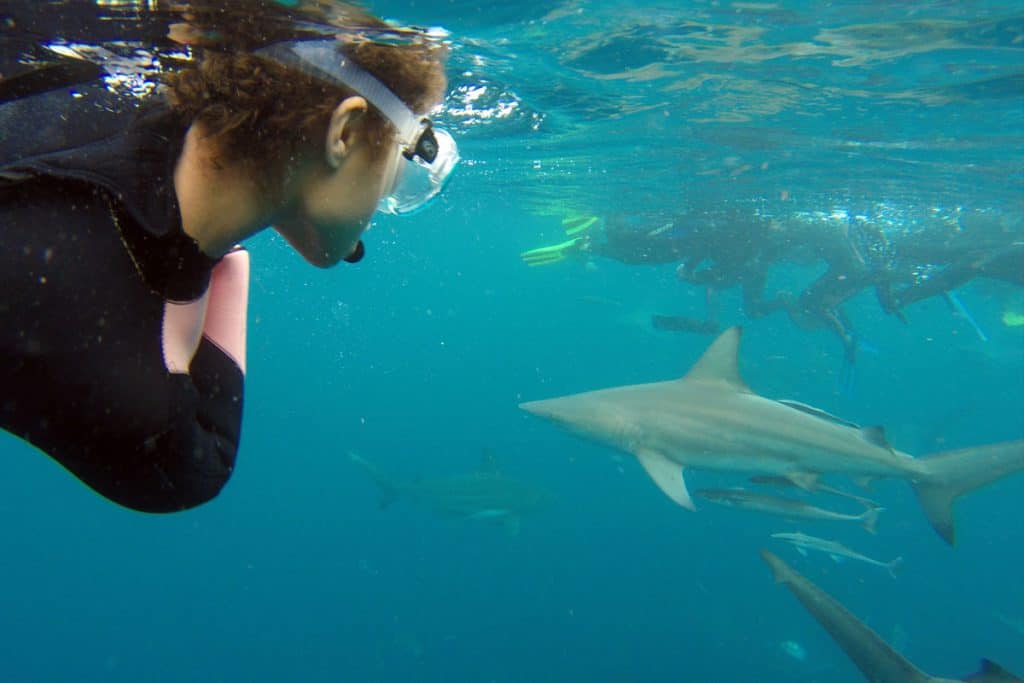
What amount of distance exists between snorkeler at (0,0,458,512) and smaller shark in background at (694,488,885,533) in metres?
7.47

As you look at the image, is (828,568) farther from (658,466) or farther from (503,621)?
(658,466)

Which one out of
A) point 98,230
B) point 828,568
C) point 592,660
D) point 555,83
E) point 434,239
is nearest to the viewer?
point 98,230

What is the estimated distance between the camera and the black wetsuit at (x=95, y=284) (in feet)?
4.04

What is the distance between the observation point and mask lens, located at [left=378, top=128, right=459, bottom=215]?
247 cm

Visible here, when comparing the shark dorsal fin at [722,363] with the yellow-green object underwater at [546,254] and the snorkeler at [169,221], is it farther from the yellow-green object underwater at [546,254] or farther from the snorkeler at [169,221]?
the yellow-green object underwater at [546,254]

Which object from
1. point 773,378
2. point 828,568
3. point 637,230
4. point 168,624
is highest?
point 637,230

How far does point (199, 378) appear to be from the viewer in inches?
73.3

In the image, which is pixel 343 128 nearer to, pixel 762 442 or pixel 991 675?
pixel 991 675

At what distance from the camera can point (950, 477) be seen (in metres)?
7.75

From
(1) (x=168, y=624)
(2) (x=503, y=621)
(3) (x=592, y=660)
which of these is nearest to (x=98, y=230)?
(3) (x=592, y=660)

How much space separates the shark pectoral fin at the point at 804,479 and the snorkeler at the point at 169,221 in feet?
23.9

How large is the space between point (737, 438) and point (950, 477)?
99.7 inches

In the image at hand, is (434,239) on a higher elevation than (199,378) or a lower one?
lower

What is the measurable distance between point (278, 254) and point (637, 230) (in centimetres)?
3078
